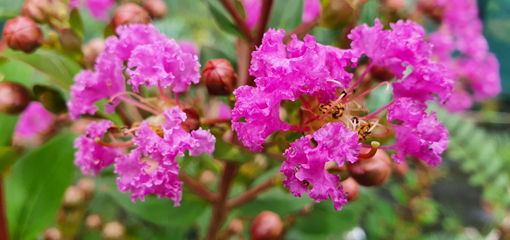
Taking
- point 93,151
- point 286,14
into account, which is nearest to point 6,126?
point 93,151

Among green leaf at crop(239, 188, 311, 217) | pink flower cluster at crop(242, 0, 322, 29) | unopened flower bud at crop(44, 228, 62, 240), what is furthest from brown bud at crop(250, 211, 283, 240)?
unopened flower bud at crop(44, 228, 62, 240)

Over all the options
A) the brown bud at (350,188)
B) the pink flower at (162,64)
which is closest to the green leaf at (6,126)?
the pink flower at (162,64)

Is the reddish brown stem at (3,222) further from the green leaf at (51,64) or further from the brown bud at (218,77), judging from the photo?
the brown bud at (218,77)

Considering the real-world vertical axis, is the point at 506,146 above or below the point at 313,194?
below

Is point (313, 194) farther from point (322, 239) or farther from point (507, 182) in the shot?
point (507, 182)

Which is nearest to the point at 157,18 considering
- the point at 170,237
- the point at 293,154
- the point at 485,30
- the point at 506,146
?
the point at 170,237

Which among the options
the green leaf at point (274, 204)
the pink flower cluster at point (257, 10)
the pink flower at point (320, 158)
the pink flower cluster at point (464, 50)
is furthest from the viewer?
the pink flower cluster at point (464, 50)
